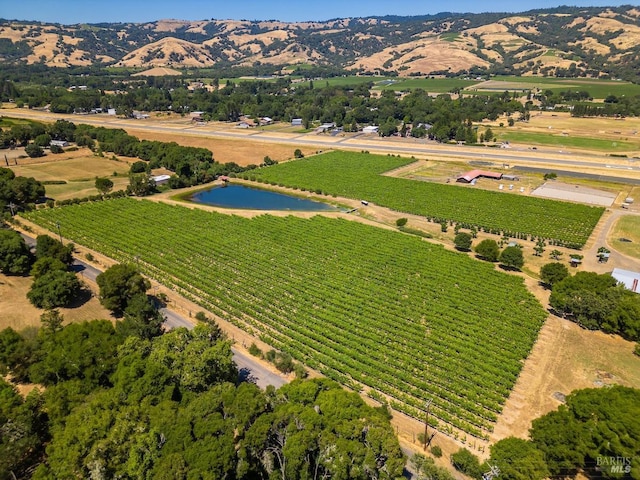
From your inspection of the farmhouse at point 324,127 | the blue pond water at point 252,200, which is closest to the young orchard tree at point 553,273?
the blue pond water at point 252,200

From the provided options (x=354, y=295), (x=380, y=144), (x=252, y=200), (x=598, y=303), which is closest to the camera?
(x=598, y=303)

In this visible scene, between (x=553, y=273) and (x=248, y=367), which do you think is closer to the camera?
(x=248, y=367)

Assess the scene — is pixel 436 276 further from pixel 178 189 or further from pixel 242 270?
pixel 178 189

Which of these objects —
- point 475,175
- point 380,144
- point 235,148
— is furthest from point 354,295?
point 380,144

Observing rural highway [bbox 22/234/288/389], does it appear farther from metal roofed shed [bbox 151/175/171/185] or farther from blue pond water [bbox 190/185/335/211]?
metal roofed shed [bbox 151/175/171/185]

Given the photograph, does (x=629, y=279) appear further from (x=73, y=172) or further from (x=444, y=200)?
(x=73, y=172)

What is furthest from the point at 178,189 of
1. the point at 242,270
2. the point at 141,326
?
the point at 141,326

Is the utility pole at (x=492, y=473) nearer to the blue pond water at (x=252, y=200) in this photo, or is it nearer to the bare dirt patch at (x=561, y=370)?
the bare dirt patch at (x=561, y=370)
